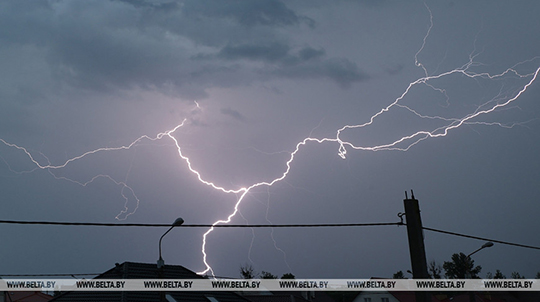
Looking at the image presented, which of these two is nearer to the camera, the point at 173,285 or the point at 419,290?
the point at 419,290

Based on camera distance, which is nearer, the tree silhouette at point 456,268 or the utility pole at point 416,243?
the utility pole at point 416,243

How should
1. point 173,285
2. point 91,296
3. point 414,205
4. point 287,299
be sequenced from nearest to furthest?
1. point 414,205
2. point 91,296
3. point 173,285
4. point 287,299

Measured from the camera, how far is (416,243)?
11008 mm

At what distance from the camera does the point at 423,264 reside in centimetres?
1077

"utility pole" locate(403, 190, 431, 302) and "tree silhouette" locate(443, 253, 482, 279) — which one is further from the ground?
"tree silhouette" locate(443, 253, 482, 279)

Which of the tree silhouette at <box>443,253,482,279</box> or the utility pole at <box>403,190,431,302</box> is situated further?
the tree silhouette at <box>443,253,482,279</box>

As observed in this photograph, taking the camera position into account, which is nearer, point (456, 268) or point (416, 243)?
point (416, 243)

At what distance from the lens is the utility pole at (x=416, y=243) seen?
1065 cm

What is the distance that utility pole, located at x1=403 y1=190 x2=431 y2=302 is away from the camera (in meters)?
10.6

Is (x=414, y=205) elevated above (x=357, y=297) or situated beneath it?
situated beneath

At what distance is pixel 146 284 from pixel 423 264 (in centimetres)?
1332

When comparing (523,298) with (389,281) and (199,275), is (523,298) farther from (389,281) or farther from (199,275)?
(199,275)

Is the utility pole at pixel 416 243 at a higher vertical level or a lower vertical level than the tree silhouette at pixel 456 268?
lower

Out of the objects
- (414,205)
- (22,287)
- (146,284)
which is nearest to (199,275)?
(146,284)
